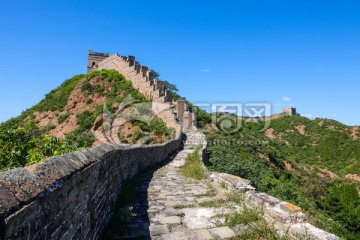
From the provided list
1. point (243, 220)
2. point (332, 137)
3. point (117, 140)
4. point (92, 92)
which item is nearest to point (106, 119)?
point (117, 140)

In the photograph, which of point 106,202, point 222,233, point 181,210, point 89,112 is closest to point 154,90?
point 89,112

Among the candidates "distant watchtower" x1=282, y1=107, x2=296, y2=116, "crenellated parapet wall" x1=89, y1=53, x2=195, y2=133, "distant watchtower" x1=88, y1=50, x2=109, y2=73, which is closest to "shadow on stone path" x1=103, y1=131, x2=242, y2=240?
"crenellated parapet wall" x1=89, y1=53, x2=195, y2=133

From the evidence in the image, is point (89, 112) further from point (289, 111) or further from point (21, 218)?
point (289, 111)

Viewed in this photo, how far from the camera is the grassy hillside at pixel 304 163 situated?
11828 millimetres

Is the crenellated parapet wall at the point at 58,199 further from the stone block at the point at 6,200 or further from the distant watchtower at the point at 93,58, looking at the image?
the distant watchtower at the point at 93,58

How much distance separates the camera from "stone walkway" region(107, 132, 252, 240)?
160 inches

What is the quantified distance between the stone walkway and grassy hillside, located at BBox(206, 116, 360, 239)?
3.17 meters

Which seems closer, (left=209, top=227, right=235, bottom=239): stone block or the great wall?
the great wall

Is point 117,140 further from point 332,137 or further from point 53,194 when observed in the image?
point 332,137

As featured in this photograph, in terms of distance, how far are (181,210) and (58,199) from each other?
3.32 metres

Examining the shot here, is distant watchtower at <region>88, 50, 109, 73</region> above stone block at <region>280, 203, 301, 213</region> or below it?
above

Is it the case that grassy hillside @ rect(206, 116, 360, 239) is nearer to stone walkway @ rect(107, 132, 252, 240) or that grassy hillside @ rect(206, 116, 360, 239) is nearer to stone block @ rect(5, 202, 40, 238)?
stone walkway @ rect(107, 132, 252, 240)

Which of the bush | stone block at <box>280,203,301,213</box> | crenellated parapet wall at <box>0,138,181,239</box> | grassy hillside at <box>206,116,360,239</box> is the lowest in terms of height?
grassy hillside at <box>206,116,360,239</box>

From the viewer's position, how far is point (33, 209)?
1.74 m
